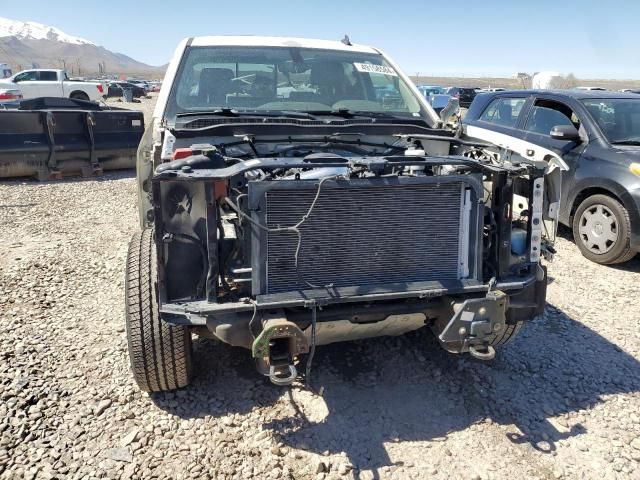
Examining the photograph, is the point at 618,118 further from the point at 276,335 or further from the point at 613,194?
the point at 276,335

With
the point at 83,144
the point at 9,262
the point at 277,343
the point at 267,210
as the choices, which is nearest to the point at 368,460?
the point at 277,343

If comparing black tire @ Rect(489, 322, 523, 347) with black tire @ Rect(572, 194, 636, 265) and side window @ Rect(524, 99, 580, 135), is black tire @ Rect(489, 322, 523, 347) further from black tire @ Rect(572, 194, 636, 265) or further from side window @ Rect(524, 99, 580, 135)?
side window @ Rect(524, 99, 580, 135)

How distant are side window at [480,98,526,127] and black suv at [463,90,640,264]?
8cm

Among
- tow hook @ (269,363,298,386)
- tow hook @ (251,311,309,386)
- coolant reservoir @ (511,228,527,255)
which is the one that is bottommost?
tow hook @ (269,363,298,386)

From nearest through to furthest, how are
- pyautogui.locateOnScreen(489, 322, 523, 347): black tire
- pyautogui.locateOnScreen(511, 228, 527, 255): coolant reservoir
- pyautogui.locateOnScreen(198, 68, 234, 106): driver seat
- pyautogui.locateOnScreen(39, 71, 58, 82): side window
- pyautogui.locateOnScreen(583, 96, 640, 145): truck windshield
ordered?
pyautogui.locateOnScreen(511, 228, 527, 255): coolant reservoir
pyautogui.locateOnScreen(489, 322, 523, 347): black tire
pyautogui.locateOnScreen(198, 68, 234, 106): driver seat
pyautogui.locateOnScreen(583, 96, 640, 145): truck windshield
pyautogui.locateOnScreen(39, 71, 58, 82): side window

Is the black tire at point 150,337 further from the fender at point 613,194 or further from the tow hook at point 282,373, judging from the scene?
the fender at point 613,194

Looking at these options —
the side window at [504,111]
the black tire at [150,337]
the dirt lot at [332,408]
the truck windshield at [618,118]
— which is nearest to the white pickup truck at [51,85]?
the side window at [504,111]

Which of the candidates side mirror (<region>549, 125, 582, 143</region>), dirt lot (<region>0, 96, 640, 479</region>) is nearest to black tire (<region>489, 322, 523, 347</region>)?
dirt lot (<region>0, 96, 640, 479</region>)

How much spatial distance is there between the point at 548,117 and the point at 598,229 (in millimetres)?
1632

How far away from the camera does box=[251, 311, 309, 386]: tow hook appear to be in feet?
8.25

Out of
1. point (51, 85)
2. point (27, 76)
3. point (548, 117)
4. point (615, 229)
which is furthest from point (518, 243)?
point (27, 76)

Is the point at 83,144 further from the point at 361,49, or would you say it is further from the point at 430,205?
the point at 430,205

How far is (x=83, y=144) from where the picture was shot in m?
9.62

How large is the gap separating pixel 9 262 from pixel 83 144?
4.94 metres
